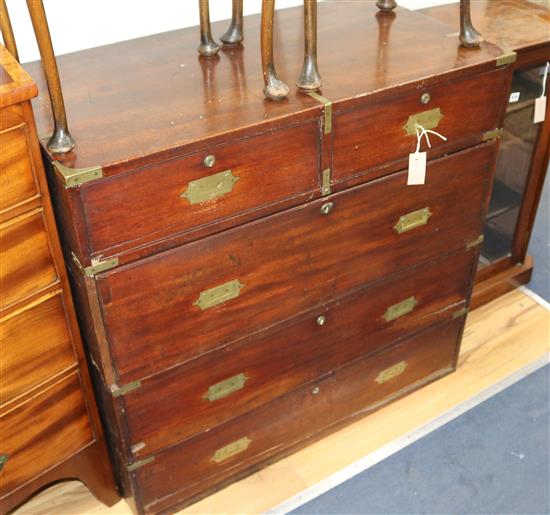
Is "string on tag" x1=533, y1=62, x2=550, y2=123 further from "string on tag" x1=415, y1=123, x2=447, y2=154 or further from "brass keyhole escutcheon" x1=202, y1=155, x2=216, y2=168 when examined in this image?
"brass keyhole escutcheon" x1=202, y1=155, x2=216, y2=168

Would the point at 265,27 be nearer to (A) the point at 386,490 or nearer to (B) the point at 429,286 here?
(B) the point at 429,286

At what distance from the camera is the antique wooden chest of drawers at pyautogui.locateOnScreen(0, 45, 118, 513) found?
125 centimetres

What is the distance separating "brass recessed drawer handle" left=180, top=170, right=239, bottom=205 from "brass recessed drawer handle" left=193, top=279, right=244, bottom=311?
0.23m

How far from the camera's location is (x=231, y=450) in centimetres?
192

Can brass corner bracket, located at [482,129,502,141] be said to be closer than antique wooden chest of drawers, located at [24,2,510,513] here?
No

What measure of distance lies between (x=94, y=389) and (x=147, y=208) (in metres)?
0.61

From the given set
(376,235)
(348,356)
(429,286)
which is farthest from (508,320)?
(376,235)

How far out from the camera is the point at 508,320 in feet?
8.28

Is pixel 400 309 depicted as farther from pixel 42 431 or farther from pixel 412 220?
pixel 42 431

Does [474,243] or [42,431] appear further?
[474,243]

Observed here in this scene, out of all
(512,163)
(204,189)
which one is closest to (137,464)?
(204,189)

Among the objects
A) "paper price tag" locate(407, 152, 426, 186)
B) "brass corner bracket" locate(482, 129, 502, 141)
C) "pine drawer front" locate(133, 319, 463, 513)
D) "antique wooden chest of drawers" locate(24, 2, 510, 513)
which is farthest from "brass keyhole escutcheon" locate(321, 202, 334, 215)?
"pine drawer front" locate(133, 319, 463, 513)

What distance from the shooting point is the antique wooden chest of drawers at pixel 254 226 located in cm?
139

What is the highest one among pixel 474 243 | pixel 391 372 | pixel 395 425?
pixel 474 243
